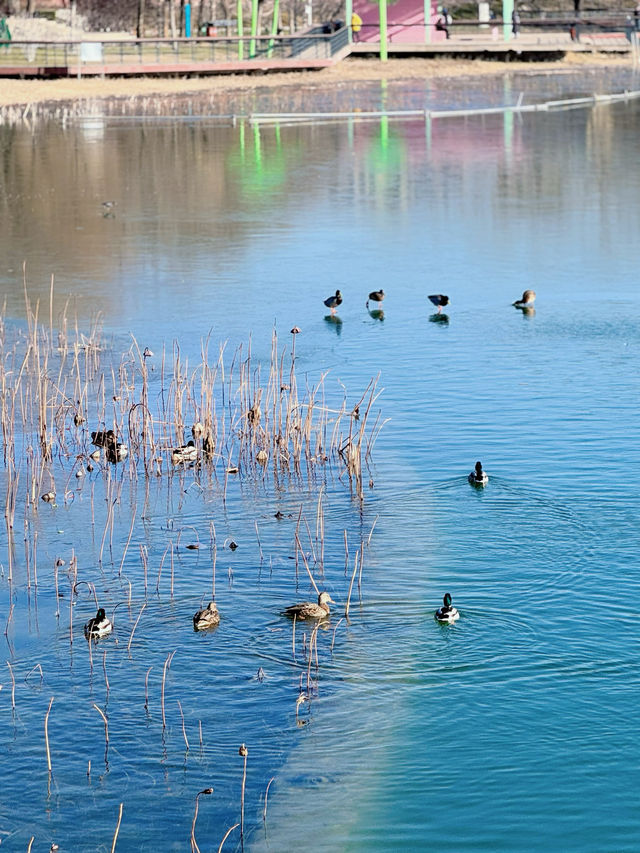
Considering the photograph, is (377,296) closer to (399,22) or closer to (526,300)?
(526,300)

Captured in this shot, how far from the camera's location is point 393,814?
784 cm

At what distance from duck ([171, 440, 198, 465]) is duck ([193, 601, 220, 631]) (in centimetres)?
338

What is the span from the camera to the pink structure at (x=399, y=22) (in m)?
79.8

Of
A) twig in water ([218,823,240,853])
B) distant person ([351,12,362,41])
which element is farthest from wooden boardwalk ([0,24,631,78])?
twig in water ([218,823,240,853])

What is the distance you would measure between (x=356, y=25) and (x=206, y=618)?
69.9 m

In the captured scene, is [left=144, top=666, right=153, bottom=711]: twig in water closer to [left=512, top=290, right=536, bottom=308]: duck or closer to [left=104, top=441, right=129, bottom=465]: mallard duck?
[left=104, top=441, right=129, bottom=465]: mallard duck

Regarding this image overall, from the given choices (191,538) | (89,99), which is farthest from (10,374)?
(89,99)

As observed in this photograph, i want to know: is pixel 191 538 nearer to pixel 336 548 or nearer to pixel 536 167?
pixel 336 548

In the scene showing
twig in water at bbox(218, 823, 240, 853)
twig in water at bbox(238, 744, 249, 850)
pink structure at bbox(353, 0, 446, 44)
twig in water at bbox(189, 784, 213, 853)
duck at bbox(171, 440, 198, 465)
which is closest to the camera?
twig in water at bbox(189, 784, 213, 853)

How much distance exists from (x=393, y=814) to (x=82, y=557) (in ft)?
14.0

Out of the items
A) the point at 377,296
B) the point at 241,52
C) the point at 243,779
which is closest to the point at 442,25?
the point at 241,52

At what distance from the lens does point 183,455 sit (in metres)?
13.1

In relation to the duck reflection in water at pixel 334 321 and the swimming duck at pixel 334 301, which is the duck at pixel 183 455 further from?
the swimming duck at pixel 334 301

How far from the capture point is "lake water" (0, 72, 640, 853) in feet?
26.1
